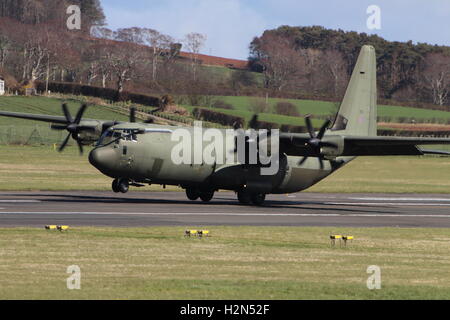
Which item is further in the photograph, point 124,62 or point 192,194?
point 124,62

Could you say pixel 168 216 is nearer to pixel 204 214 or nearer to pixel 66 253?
pixel 204 214

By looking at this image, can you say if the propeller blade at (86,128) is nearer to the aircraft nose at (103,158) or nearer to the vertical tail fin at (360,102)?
the aircraft nose at (103,158)

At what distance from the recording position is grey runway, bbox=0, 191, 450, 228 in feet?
102

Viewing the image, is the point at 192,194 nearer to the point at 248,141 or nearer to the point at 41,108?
the point at 248,141

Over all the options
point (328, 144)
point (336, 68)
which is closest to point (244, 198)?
point (328, 144)

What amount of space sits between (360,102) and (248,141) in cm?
829

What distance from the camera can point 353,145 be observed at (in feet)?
124

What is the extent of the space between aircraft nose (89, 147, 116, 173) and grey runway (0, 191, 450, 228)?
6.25 feet

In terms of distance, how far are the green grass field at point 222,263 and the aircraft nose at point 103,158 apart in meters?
8.13

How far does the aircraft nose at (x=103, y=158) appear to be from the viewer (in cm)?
3528

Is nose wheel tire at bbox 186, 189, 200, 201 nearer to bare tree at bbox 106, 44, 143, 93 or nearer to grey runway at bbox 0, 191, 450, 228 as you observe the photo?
grey runway at bbox 0, 191, 450, 228

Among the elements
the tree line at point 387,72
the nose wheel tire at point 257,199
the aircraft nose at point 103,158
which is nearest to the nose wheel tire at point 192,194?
the nose wheel tire at point 257,199

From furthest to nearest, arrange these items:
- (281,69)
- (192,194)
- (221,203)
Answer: (281,69) → (221,203) → (192,194)

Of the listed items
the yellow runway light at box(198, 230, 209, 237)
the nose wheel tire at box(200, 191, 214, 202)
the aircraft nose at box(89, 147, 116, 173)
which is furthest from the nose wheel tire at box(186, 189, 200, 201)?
the yellow runway light at box(198, 230, 209, 237)
